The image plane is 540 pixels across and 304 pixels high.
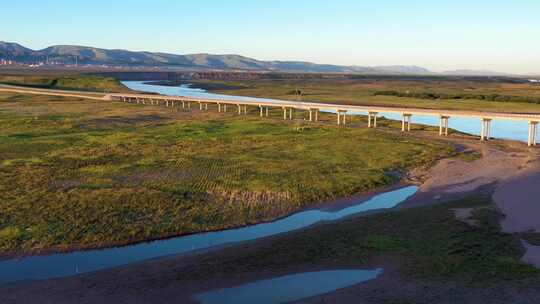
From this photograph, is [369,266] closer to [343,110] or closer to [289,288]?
[289,288]

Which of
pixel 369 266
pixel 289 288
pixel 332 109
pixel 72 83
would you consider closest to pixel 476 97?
pixel 332 109

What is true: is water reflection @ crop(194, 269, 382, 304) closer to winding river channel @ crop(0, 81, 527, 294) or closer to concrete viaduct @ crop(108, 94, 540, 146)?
winding river channel @ crop(0, 81, 527, 294)

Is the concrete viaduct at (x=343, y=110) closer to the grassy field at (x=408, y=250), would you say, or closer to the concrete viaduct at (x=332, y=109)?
the concrete viaduct at (x=332, y=109)

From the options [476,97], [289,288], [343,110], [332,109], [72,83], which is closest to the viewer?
[289,288]

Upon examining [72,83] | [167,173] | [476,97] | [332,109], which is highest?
[72,83]

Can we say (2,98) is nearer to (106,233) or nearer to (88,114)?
(88,114)

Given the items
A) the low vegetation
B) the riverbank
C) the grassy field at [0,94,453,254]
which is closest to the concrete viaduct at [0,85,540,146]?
the grassy field at [0,94,453,254]

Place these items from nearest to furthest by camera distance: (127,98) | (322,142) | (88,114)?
(322,142) < (88,114) < (127,98)

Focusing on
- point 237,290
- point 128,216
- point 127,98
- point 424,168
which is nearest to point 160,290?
point 237,290
